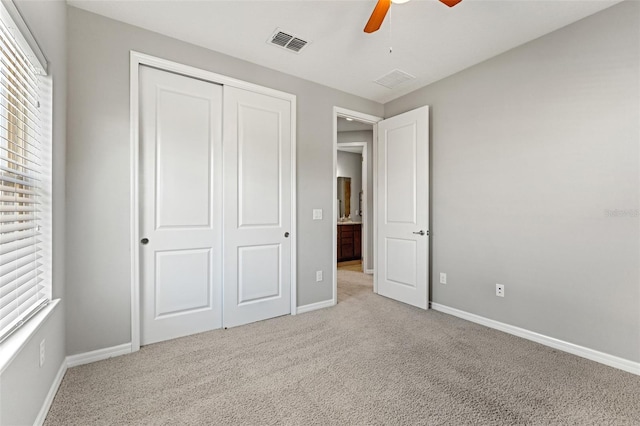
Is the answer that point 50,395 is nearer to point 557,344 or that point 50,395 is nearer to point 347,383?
point 347,383

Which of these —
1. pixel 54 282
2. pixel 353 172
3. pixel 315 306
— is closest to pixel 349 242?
pixel 353 172

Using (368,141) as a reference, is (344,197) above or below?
below

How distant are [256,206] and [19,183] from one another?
1.73m

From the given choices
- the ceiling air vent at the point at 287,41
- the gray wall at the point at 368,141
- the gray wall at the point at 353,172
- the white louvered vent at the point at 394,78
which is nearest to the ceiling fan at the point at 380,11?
the ceiling air vent at the point at 287,41

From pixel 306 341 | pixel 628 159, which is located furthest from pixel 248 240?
pixel 628 159

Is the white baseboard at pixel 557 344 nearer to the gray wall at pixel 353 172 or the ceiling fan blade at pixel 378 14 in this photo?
the ceiling fan blade at pixel 378 14

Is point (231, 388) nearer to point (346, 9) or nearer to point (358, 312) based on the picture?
point (358, 312)

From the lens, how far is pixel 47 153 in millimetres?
1697

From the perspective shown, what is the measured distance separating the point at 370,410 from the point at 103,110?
2713 mm

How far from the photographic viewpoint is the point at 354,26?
2.33 meters

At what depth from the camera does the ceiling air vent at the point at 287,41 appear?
242 centimetres

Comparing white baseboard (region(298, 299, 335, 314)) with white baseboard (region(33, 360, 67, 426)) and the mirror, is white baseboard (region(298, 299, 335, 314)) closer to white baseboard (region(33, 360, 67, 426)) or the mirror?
white baseboard (region(33, 360, 67, 426))

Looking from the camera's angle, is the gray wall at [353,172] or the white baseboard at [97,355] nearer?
the white baseboard at [97,355]

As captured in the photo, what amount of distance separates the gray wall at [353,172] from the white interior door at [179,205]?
4.17 m
